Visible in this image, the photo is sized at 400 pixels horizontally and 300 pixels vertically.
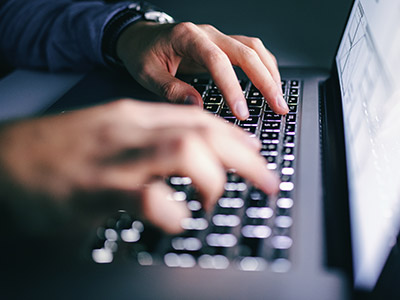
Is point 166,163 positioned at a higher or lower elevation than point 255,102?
higher

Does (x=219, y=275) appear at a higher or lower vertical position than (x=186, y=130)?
lower

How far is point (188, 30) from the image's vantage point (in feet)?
2.18

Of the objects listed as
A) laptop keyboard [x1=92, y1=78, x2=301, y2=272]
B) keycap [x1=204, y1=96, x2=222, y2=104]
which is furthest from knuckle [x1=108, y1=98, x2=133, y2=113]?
keycap [x1=204, y1=96, x2=222, y2=104]

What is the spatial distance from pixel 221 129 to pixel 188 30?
1.18 ft

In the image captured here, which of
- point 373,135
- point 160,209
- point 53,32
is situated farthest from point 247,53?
point 53,32

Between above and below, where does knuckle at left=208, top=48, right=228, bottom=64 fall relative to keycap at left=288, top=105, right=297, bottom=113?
above

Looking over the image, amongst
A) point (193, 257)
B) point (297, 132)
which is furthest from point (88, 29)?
point (193, 257)

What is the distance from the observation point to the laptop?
34 cm

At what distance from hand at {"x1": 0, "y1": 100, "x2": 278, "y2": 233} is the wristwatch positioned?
0.49 metres

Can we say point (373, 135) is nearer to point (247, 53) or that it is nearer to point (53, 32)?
point (247, 53)

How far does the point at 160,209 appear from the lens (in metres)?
0.33

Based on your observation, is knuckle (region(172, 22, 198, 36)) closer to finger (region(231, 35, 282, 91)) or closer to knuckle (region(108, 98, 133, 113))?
finger (region(231, 35, 282, 91))

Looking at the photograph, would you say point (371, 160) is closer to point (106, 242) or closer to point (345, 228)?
point (345, 228)

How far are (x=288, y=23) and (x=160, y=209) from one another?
2.28ft
